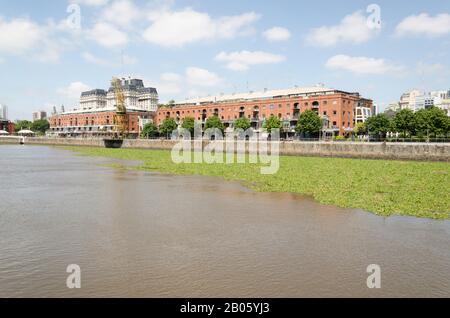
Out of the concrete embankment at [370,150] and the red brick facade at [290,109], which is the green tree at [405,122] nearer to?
the red brick facade at [290,109]

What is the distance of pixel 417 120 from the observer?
81.1 metres

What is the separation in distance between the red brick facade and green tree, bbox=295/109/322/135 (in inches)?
341

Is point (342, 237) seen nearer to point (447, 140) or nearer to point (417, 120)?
point (447, 140)

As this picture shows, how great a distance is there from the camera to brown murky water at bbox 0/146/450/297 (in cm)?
1048

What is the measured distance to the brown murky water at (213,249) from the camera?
1048 centimetres

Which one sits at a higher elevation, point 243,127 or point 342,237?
point 243,127

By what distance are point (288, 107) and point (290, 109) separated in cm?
98

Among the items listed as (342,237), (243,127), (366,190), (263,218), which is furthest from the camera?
(243,127)

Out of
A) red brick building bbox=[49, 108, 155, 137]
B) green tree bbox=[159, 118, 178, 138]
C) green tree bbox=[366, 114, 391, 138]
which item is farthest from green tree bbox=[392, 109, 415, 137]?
red brick building bbox=[49, 108, 155, 137]

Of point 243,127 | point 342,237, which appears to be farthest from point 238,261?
point 243,127

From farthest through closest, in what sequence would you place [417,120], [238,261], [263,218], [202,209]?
[417,120], [202,209], [263,218], [238,261]

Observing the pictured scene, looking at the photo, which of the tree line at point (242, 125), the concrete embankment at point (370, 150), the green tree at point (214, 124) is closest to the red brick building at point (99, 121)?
the tree line at point (242, 125)
